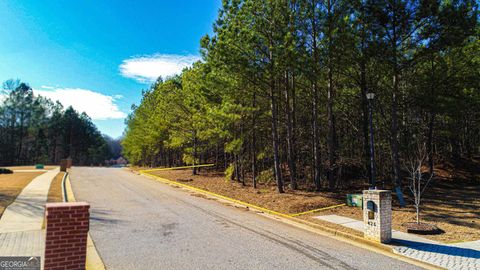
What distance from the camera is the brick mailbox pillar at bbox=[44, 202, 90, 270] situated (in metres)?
4.76

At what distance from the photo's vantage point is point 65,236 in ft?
16.0

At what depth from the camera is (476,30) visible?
1355 centimetres

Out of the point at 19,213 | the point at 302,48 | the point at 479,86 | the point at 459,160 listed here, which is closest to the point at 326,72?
the point at 302,48

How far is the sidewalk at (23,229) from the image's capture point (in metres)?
6.14

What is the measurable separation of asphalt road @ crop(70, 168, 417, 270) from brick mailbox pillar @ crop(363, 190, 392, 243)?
0.74 m

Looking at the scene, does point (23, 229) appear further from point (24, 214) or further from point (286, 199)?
point (286, 199)

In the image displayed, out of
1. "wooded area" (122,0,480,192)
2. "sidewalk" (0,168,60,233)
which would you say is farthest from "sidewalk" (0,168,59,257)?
"wooded area" (122,0,480,192)

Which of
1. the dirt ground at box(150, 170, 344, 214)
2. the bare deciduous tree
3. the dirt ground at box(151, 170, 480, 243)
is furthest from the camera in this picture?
the dirt ground at box(150, 170, 344, 214)

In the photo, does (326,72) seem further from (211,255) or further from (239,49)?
(211,255)

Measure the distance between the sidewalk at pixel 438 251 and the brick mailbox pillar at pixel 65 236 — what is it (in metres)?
6.63

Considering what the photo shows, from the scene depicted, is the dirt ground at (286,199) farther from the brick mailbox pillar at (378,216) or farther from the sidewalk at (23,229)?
the sidewalk at (23,229)

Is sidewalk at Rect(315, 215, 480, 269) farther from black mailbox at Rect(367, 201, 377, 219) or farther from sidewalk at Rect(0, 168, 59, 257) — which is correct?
sidewalk at Rect(0, 168, 59, 257)

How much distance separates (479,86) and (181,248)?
63.2 feet

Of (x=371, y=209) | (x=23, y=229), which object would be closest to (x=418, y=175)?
(x=371, y=209)
